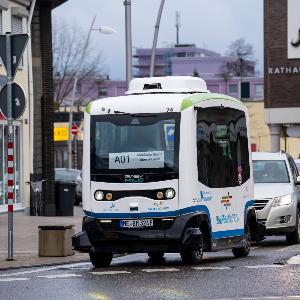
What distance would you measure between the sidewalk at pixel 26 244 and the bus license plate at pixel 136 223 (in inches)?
70.8

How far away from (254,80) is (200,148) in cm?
12620

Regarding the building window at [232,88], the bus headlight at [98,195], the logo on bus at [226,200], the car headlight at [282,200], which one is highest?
the building window at [232,88]

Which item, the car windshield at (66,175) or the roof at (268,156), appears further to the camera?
the car windshield at (66,175)

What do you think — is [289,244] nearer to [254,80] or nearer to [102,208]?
[102,208]

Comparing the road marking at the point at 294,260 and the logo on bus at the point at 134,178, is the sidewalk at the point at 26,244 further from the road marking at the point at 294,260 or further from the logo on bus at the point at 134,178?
the road marking at the point at 294,260

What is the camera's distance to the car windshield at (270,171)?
992 inches

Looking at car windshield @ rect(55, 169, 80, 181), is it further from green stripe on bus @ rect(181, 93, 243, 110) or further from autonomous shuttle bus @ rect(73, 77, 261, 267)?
autonomous shuttle bus @ rect(73, 77, 261, 267)

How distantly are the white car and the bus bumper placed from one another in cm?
614

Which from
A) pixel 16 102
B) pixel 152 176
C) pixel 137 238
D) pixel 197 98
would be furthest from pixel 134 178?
pixel 16 102

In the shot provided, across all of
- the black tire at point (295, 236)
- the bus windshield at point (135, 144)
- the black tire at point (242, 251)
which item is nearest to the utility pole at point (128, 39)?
the black tire at point (295, 236)

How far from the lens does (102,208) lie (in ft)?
60.2

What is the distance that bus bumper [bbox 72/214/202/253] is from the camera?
706 inches

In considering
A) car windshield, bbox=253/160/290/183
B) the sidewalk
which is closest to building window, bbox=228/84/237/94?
the sidewalk

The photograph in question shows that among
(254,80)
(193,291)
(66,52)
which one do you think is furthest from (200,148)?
(254,80)
